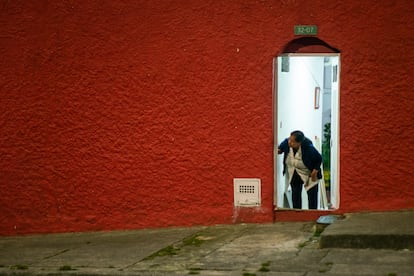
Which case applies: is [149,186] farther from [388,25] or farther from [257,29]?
[388,25]

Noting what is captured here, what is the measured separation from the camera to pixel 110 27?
963cm

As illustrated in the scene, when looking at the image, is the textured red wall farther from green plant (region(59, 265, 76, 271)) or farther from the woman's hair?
green plant (region(59, 265, 76, 271))

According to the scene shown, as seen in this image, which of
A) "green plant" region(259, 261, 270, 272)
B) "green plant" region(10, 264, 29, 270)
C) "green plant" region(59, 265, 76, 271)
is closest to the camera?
"green plant" region(259, 261, 270, 272)

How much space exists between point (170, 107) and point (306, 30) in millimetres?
1881

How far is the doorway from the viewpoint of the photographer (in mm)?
9578

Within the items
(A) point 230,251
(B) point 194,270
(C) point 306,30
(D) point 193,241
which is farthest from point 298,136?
(B) point 194,270

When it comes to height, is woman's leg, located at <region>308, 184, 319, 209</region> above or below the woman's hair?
below

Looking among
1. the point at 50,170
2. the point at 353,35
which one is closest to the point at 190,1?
the point at 353,35

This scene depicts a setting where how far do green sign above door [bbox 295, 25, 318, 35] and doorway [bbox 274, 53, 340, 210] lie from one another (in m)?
0.28

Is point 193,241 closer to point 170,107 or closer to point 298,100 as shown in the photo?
point 170,107

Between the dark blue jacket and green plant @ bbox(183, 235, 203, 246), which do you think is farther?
the dark blue jacket

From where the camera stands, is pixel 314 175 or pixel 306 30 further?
pixel 314 175

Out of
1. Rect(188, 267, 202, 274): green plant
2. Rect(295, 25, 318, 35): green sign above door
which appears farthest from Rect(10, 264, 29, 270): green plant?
Rect(295, 25, 318, 35): green sign above door

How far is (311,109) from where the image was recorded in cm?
1148
